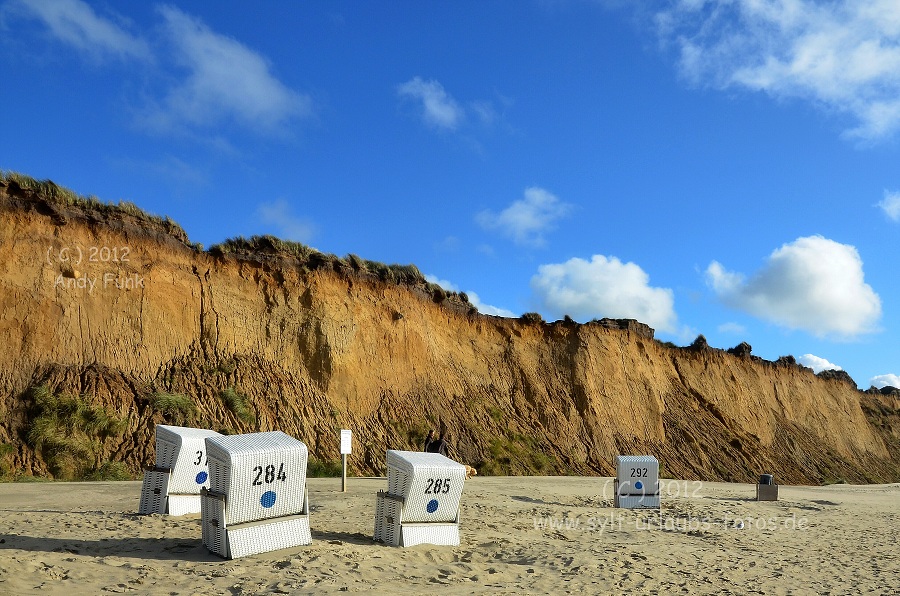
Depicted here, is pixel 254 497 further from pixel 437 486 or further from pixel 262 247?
pixel 262 247

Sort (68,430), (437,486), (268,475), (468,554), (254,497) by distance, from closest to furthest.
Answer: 1. (254,497)
2. (268,475)
3. (468,554)
4. (437,486)
5. (68,430)

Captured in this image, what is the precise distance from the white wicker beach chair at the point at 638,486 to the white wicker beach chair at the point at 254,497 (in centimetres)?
905

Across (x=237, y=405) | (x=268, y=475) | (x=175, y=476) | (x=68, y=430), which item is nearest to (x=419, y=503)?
(x=268, y=475)

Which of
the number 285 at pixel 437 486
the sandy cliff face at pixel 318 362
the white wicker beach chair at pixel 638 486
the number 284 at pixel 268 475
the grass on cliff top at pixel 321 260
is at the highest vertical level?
the grass on cliff top at pixel 321 260

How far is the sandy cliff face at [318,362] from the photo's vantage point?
21.4m

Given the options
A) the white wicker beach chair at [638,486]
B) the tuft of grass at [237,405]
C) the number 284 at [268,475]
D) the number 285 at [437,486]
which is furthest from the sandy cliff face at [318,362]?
the number 285 at [437,486]

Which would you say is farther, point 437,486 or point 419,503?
point 437,486

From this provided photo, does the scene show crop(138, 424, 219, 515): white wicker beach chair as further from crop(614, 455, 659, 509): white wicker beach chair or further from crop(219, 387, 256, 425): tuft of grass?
crop(219, 387, 256, 425): tuft of grass

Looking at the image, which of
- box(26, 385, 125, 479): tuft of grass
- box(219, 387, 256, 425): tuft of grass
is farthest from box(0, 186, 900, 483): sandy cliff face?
box(26, 385, 125, 479): tuft of grass

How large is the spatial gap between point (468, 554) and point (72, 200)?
68.2 ft

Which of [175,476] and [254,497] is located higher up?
[254,497]

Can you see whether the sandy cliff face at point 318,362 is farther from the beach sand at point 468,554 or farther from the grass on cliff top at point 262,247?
the beach sand at point 468,554

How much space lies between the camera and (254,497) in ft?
26.3

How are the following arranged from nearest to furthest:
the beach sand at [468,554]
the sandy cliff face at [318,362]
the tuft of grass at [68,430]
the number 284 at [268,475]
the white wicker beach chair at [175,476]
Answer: the beach sand at [468,554] < the number 284 at [268,475] < the white wicker beach chair at [175,476] < the tuft of grass at [68,430] < the sandy cliff face at [318,362]
